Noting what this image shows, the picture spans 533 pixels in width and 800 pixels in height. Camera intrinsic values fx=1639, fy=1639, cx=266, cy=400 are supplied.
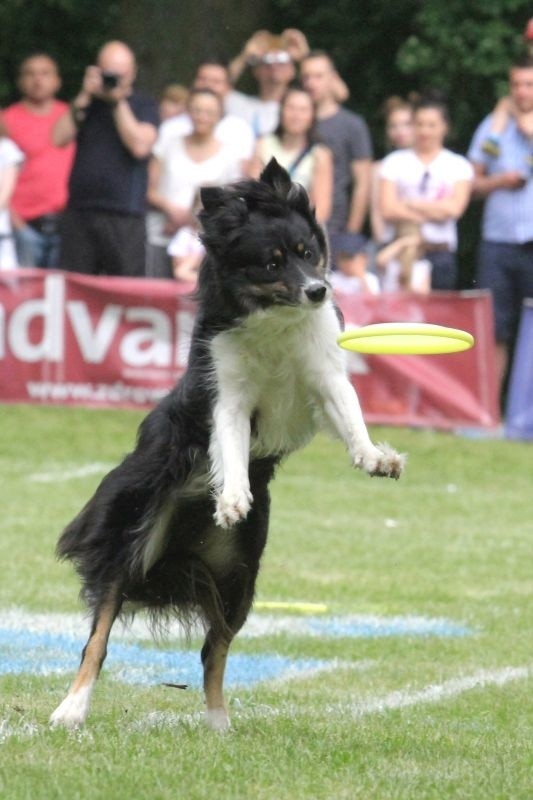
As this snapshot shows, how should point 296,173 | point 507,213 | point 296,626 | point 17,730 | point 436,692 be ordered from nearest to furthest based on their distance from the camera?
point 17,730
point 436,692
point 296,626
point 296,173
point 507,213

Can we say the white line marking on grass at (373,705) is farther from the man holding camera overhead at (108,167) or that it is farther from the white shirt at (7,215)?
the white shirt at (7,215)

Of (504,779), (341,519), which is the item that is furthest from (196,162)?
(504,779)

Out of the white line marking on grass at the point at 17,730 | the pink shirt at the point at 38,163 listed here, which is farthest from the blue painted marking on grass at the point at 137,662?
the pink shirt at the point at 38,163

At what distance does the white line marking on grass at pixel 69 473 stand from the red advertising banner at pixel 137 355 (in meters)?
1.35

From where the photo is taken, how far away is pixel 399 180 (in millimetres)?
13984

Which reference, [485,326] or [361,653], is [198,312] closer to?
[361,653]

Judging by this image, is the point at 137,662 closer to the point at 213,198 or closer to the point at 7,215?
the point at 213,198

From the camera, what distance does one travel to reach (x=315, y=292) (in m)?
5.67

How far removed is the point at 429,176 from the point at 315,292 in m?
8.43

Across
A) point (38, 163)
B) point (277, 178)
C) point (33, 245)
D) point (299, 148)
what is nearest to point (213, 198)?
point (277, 178)

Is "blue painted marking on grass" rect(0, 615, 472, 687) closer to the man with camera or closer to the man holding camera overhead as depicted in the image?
the man holding camera overhead

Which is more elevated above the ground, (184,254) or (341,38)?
(341,38)

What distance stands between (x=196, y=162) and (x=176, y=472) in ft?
28.0

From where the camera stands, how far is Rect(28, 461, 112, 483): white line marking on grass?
12.2 m
